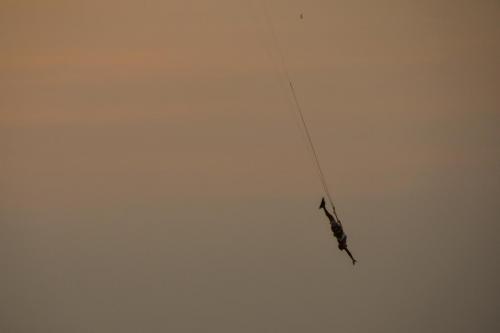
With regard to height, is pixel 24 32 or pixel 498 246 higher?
pixel 24 32

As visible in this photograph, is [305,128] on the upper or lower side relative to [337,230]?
upper

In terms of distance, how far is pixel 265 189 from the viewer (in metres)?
1.93

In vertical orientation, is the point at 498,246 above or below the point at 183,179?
below

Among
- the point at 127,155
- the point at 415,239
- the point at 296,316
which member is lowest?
the point at 296,316

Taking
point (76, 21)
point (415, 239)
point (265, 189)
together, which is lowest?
point (415, 239)

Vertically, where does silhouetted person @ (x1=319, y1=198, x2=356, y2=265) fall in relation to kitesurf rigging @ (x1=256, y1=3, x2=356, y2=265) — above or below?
below

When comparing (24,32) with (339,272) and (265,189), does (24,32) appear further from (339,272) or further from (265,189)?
Result: (339,272)

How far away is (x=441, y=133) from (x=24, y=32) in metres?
1.70

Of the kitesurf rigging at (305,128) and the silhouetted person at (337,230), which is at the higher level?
the kitesurf rigging at (305,128)

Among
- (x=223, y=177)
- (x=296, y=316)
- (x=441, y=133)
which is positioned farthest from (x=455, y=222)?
(x=223, y=177)

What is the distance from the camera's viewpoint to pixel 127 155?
192 cm

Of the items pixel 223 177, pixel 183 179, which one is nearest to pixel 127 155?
pixel 183 179

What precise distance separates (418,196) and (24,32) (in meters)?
1.69

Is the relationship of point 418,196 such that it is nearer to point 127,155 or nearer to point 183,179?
point 183,179
